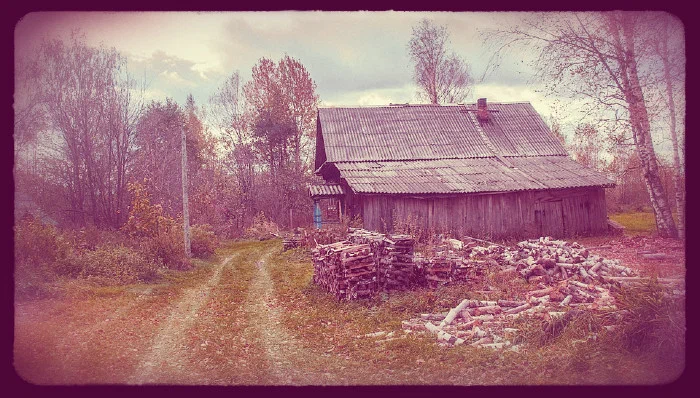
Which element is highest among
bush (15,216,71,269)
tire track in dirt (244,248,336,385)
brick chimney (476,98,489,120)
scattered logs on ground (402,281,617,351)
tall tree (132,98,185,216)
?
brick chimney (476,98,489,120)

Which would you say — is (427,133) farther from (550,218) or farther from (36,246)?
Result: (36,246)

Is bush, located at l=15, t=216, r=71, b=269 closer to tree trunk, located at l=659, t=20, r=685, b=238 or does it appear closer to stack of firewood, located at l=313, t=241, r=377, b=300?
stack of firewood, located at l=313, t=241, r=377, b=300

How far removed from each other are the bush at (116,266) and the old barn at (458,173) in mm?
8823

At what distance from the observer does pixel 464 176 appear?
2083cm

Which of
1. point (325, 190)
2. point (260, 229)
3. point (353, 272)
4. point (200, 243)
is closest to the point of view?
point (353, 272)

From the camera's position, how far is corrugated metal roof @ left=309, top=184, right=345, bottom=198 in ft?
74.6

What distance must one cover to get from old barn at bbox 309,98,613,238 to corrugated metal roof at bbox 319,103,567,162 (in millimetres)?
54

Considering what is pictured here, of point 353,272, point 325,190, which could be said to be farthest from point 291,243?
point 353,272

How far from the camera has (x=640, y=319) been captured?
602 cm

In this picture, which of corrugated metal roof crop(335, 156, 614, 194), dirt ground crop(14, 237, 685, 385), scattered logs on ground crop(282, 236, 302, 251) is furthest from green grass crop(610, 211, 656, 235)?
scattered logs on ground crop(282, 236, 302, 251)

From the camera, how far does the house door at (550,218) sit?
20609 mm

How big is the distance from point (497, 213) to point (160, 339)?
1572 centimetres

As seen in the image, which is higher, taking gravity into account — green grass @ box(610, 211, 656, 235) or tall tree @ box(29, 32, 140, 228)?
tall tree @ box(29, 32, 140, 228)

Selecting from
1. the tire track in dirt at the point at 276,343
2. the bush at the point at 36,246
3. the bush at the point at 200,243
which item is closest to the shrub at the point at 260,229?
the bush at the point at 200,243
